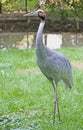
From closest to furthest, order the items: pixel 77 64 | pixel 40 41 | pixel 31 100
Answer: pixel 40 41
pixel 31 100
pixel 77 64

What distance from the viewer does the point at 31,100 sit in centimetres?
705

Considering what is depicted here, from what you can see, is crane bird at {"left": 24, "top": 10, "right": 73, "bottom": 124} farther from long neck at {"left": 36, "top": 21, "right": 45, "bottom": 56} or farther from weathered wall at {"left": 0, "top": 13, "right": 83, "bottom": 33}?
weathered wall at {"left": 0, "top": 13, "right": 83, "bottom": 33}

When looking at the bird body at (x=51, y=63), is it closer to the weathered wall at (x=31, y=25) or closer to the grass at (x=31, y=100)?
the grass at (x=31, y=100)

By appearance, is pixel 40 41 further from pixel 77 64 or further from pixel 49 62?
pixel 77 64

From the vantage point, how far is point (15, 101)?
6977 mm

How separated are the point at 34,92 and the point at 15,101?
2.30 ft

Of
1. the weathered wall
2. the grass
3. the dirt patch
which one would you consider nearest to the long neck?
the grass

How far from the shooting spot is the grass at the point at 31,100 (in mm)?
5586

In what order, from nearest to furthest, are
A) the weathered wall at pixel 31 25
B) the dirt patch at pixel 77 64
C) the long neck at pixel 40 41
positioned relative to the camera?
the long neck at pixel 40 41 → the dirt patch at pixel 77 64 → the weathered wall at pixel 31 25

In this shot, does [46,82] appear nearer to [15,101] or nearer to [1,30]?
[15,101]

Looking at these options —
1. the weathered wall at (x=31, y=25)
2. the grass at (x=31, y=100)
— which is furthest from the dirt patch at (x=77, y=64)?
the weathered wall at (x=31, y=25)

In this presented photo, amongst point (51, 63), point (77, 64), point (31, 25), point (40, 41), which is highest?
point (40, 41)

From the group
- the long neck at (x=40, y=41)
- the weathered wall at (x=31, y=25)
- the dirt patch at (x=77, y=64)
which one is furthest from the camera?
the weathered wall at (x=31, y=25)

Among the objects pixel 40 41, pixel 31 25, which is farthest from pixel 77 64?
pixel 31 25
